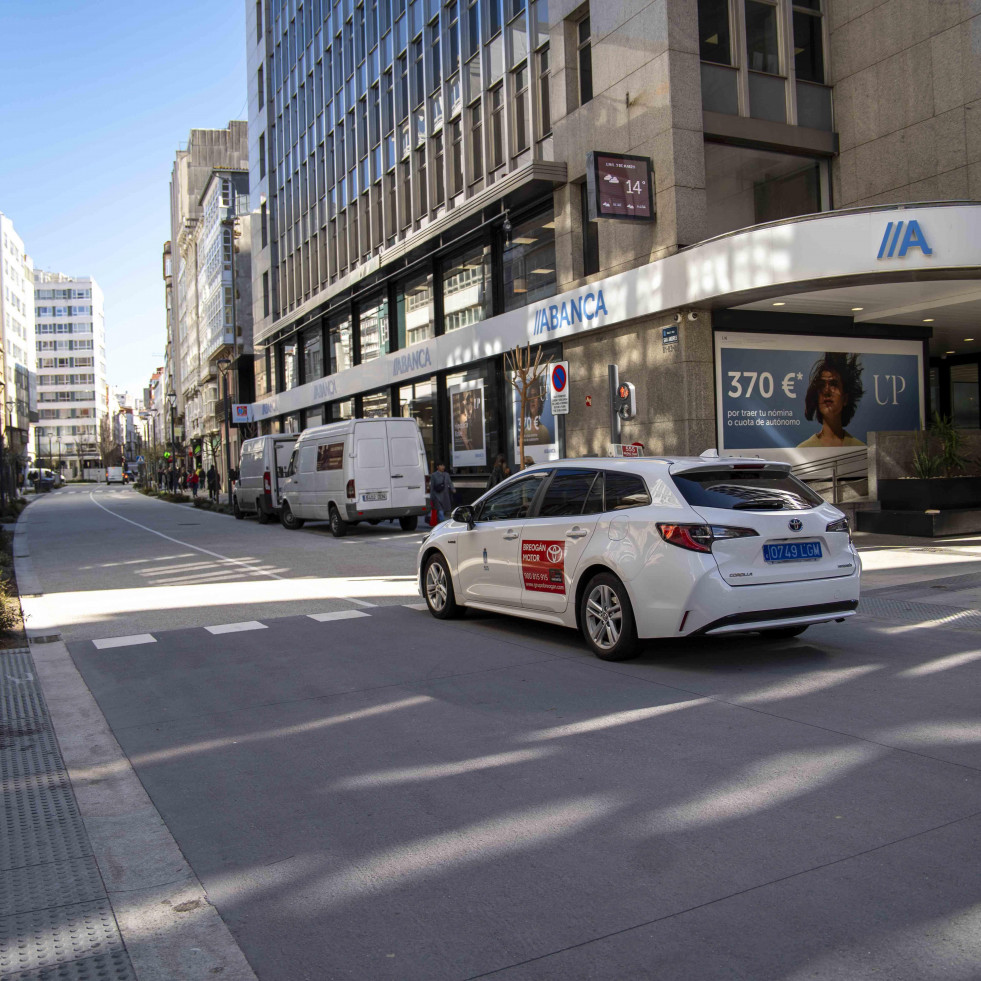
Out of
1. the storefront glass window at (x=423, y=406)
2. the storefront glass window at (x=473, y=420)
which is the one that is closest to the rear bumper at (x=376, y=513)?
the storefront glass window at (x=473, y=420)

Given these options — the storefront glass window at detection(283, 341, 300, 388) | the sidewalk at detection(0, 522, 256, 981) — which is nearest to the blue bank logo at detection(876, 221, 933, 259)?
the sidewalk at detection(0, 522, 256, 981)

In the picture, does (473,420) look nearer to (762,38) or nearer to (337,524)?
(337,524)

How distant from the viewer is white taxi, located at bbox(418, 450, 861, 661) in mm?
6836

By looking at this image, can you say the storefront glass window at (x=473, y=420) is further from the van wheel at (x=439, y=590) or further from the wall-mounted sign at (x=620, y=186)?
the van wheel at (x=439, y=590)

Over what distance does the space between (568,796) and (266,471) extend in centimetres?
2438

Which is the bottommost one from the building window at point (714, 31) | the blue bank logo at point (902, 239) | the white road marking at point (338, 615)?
the white road marking at point (338, 615)

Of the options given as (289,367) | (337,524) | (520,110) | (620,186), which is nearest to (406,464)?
(337,524)

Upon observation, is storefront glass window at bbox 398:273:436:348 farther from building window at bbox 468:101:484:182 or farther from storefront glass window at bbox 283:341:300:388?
storefront glass window at bbox 283:341:300:388

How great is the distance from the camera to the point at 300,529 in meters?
25.8

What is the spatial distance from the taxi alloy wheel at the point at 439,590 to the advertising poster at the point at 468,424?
58.1 feet

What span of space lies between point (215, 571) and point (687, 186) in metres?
11.9

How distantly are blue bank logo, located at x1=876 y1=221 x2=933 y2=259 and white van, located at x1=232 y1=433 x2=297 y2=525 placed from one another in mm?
16392

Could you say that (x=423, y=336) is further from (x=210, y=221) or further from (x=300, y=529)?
(x=210, y=221)

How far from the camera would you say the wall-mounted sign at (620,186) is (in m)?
19.1
